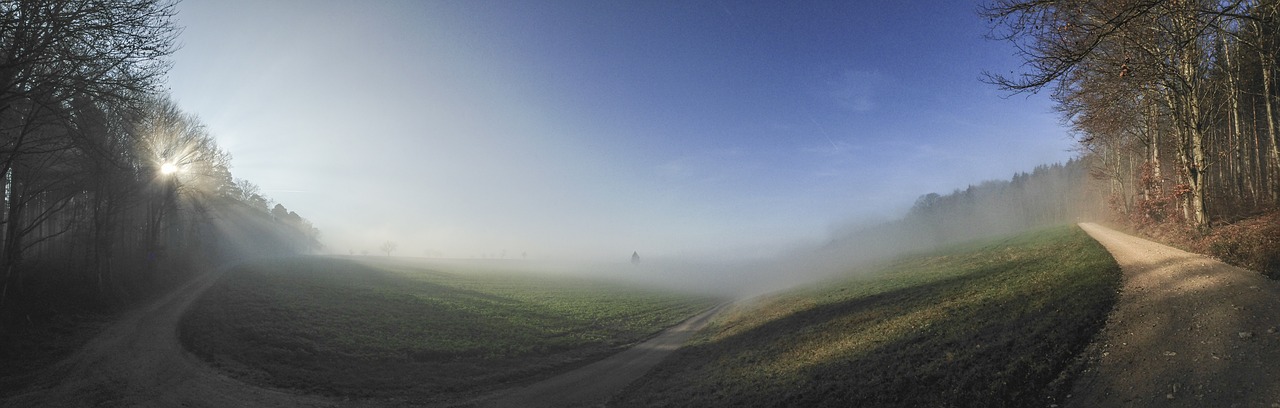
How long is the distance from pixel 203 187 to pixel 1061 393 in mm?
60500

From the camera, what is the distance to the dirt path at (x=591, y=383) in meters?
15.5

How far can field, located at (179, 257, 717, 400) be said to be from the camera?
56.9ft

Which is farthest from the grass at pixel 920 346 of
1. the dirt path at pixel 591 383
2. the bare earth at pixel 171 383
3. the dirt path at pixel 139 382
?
the dirt path at pixel 139 382

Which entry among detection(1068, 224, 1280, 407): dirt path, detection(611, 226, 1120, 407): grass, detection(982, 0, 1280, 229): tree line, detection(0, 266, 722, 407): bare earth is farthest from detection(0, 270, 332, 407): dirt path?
detection(982, 0, 1280, 229): tree line

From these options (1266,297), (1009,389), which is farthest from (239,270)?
(1266,297)

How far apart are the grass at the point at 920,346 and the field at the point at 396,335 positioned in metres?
6.17

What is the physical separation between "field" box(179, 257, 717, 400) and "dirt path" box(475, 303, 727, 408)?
121 centimetres

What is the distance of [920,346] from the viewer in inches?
471

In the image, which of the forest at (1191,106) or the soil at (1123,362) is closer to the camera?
A: the soil at (1123,362)

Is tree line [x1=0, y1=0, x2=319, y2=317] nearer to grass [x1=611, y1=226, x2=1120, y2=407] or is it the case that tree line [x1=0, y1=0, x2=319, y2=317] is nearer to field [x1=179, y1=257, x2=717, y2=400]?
field [x1=179, y1=257, x2=717, y2=400]

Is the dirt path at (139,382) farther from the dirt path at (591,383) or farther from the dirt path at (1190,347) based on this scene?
the dirt path at (1190,347)

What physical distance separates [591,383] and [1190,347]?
15590mm

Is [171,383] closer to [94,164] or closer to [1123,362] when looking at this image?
[94,164]

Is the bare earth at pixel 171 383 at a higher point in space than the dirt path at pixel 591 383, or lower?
higher
